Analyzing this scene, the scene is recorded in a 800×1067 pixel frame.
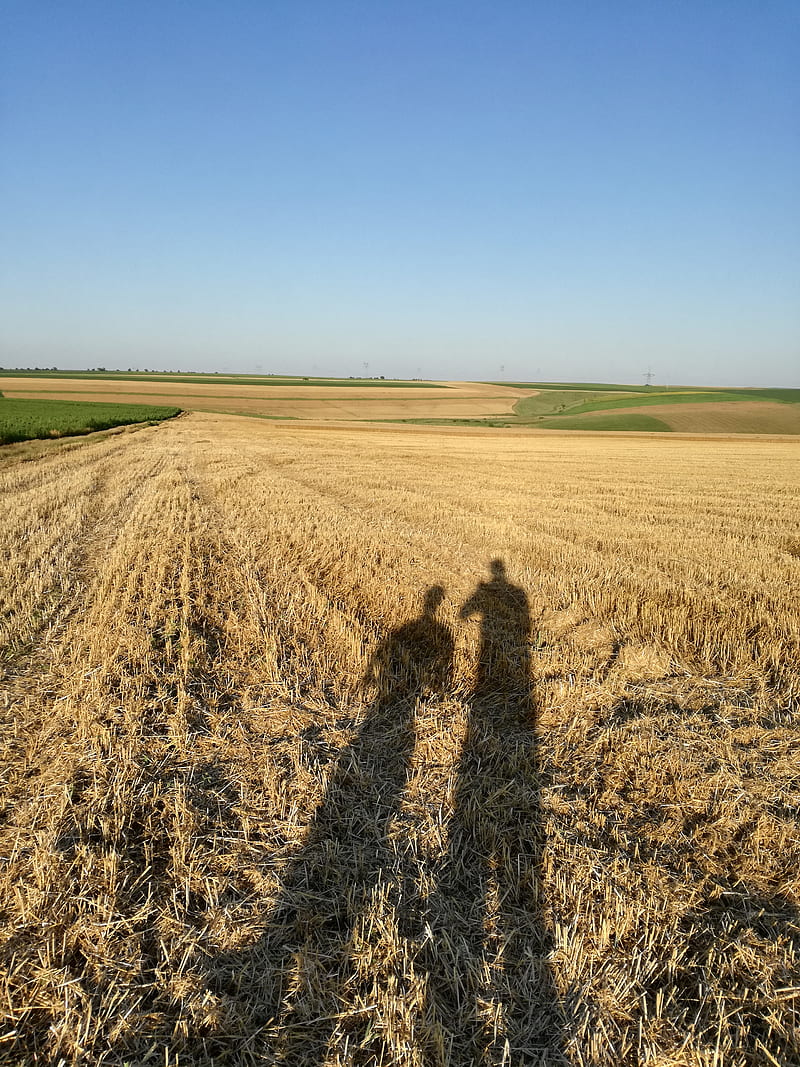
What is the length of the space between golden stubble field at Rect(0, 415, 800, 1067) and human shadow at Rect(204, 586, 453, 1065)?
14mm

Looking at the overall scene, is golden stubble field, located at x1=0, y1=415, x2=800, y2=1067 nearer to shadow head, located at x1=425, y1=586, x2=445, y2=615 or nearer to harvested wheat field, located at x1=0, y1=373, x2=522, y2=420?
shadow head, located at x1=425, y1=586, x2=445, y2=615

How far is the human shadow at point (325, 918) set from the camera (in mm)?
2484

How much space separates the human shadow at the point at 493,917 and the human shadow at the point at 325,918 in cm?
36

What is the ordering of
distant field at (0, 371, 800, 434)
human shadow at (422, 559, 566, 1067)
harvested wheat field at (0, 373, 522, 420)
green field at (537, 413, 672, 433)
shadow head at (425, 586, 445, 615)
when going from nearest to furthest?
human shadow at (422, 559, 566, 1067), shadow head at (425, 586, 445, 615), green field at (537, 413, 672, 433), distant field at (0, 371, 800, 434), harvested wheat field at (0, 373, 522, 420)

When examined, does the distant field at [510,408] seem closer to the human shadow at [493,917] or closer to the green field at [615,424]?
the green field at [615,424]

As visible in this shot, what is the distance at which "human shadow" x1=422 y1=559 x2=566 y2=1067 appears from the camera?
2.48 meters

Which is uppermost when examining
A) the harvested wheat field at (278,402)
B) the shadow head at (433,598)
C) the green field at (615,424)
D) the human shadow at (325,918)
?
the harvested wheat field at (278,402)

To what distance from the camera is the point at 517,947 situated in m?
2.86

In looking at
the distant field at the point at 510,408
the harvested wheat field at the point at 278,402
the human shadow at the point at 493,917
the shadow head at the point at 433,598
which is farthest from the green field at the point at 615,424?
the human shadow at the point at 493,917

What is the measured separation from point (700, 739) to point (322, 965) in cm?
338

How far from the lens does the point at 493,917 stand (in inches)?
120

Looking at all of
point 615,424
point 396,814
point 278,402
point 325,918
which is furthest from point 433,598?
point 278,402

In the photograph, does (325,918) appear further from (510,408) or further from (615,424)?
(510,408)

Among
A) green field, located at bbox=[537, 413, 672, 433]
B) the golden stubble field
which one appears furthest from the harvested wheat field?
the golden stubble field
